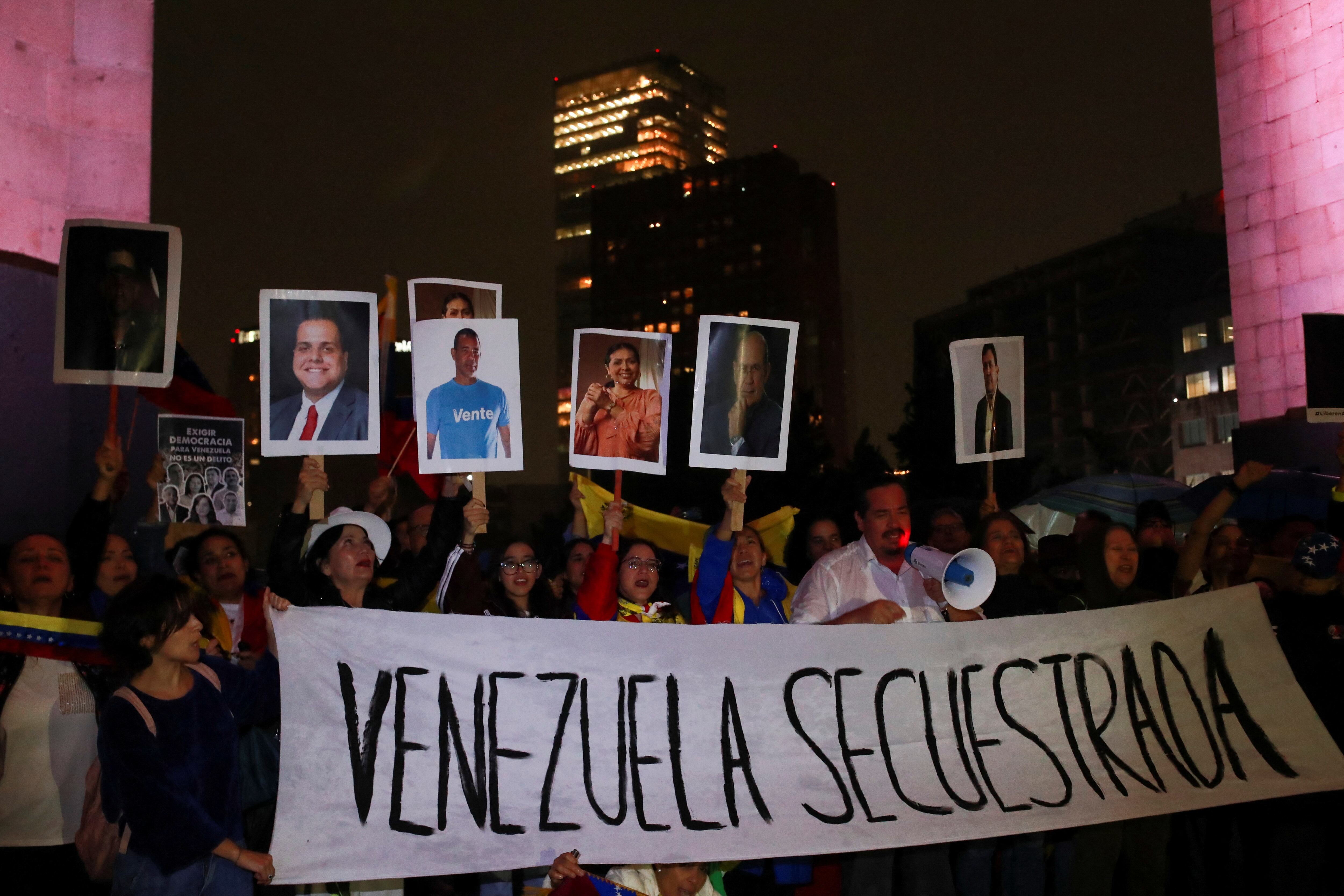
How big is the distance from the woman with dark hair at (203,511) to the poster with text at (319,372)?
173 centimetres

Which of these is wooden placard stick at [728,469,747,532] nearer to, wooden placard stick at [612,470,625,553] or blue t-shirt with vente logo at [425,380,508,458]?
wooden placard stick at [612,470,625,553]

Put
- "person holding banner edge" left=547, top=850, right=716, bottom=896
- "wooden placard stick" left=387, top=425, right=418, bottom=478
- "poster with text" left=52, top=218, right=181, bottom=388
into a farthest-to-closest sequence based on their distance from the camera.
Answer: "wooden placard stick" left=387, top=425, right=418, bottom=478
"poster with text" left=52, top=218, right=181, bottom=388
"person holding banner edge" left=547, top=850, right=716, bottom=896

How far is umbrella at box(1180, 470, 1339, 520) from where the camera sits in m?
9.93

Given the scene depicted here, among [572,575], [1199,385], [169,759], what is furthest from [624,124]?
[169,759]

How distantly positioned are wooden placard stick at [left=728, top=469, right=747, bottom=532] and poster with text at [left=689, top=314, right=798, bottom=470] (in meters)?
0.23

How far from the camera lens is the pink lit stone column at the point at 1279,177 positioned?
11.7 metres

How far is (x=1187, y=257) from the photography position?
9012cm

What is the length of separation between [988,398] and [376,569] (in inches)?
138

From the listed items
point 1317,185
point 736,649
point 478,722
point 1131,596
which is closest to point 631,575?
point 736,649

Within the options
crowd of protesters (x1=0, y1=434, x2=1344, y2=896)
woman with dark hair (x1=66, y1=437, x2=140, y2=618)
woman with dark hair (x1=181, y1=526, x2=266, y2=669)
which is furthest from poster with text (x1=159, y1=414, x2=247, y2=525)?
woman with dark hair (x1=66, y1=437, x2=140, y2=618)

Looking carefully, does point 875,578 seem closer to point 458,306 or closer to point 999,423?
point 999,423

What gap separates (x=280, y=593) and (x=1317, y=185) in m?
11.3

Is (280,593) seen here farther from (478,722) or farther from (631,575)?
(631,575)

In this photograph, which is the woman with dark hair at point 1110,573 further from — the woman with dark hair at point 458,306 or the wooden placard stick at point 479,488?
the woman with dark hair at point 458,306
